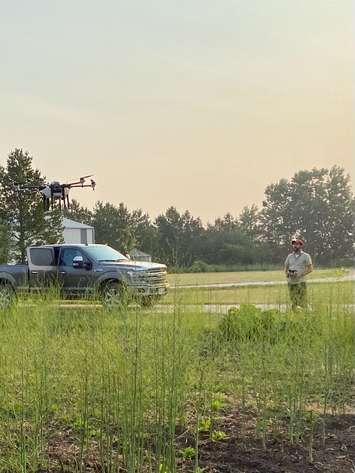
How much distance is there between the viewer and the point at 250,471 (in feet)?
7.97

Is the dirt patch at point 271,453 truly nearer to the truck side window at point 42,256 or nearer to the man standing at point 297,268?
the man standing at point 297,268

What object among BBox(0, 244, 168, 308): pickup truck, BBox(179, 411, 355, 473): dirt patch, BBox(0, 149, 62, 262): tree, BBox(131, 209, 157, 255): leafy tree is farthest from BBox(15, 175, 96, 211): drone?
BBox(0, 149, 62, 262): tree

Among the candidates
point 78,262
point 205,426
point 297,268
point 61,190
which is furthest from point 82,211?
point 205,426

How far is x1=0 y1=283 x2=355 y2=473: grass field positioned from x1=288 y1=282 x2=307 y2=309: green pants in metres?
0.49

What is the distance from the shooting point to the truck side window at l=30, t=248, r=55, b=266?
10.1 m

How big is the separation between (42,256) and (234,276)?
6.14m

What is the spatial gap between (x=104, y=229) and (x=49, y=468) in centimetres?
212

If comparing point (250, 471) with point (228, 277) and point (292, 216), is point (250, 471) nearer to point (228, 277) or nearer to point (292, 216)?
point (228, 277)

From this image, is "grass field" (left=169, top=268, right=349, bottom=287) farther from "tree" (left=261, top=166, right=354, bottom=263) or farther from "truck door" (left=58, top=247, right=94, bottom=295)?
"truck door" (left=58, top=247, right=94, bottom=295)

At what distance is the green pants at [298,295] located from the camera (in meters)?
4.41

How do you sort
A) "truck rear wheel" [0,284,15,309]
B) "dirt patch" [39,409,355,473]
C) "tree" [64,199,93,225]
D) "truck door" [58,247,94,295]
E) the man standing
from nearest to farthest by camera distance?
"dirt patch" [39,409,355,473] < "truck rear wheel" [0,284,15,309] < the man standing < "tree" [64,199,93,225] < "truck door" [58,247,94,295]

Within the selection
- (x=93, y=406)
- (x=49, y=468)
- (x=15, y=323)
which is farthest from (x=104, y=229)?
(x=49, y=468)

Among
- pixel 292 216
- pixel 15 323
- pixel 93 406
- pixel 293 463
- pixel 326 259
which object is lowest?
pixel 293 463

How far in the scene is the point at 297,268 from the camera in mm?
6516
